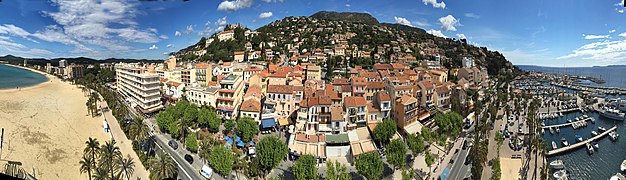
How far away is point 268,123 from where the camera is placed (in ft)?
27.9

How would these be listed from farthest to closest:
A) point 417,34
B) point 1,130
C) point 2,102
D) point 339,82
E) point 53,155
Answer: point 417,34 → point 339,82 → point 2,102 → point 53,155 → point 1,130

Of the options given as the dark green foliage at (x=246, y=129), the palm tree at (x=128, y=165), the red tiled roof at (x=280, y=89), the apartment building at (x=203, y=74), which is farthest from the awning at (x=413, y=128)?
the apartment building at (x=203, y=74)

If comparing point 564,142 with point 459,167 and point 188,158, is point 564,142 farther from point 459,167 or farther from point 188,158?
point 188,158

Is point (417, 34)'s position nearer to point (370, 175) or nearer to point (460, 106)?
point (460, 106)

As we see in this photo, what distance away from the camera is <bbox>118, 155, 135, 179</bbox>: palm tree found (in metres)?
5.32

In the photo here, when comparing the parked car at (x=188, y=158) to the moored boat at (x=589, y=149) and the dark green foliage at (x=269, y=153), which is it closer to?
the dark green foliage at (x=269, y=153)

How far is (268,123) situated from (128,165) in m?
3.61

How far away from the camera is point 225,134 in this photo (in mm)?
8273

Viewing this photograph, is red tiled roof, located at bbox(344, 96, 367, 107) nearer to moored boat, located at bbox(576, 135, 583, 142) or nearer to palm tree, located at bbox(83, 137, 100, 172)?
palm tree, located at bbox(83, 137, 100, 172)

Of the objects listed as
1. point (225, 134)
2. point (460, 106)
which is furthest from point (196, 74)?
point (460, 106)

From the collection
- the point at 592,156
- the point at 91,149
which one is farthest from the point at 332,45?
the point at 91,149

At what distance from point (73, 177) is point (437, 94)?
32.5 ft

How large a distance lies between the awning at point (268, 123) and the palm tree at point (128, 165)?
328cm

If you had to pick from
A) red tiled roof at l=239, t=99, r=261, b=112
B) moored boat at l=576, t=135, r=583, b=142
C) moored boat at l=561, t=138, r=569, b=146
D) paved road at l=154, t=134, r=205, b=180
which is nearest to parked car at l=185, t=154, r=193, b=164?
paved road at l=154, t=134, r=205, b=180
